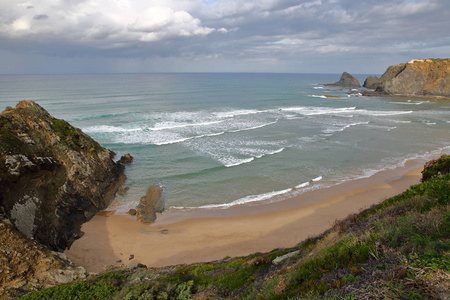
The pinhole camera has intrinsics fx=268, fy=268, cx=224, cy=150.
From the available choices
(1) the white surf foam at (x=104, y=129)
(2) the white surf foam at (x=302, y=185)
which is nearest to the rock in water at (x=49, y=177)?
(2) the white surf foam at (x=302, y=185)

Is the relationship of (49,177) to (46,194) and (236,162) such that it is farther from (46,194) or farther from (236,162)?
(236,162)

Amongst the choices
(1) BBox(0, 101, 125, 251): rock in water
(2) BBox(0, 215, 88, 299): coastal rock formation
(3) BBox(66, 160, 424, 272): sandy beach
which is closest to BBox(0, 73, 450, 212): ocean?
(3) BBox(66, 160, 424, 272): sandy beach

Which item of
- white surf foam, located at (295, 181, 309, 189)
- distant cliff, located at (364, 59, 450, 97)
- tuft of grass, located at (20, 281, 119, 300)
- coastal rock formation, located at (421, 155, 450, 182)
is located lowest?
white surf foam, located at (295, 181, 309, 189)

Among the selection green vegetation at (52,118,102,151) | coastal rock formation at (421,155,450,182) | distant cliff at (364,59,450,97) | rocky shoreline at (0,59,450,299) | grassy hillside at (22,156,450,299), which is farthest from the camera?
distant cliff at (364,59,450,97)

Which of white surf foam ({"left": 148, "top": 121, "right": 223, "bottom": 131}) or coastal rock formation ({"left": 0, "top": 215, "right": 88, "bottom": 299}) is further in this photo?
white surf foam ({"left": 148, "top": 121, "right": 223, "bottom": 131})

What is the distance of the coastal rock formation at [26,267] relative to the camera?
10258 mm

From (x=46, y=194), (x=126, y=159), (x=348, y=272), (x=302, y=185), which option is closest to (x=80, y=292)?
(x=348, y=272)

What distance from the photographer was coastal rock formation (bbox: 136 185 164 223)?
18.8 metres

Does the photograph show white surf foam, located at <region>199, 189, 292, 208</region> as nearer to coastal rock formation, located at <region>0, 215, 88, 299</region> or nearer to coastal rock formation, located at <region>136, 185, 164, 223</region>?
coastal rock formation, located at <region>136, 185, 164, 223</region>

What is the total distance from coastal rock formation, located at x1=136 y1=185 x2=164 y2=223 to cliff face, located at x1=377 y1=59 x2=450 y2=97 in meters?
91.3

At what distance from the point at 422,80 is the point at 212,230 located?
96117 millimetres

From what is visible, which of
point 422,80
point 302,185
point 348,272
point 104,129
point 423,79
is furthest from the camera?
point 422,80

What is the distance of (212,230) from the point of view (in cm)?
1738

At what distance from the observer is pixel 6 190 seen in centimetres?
1394
